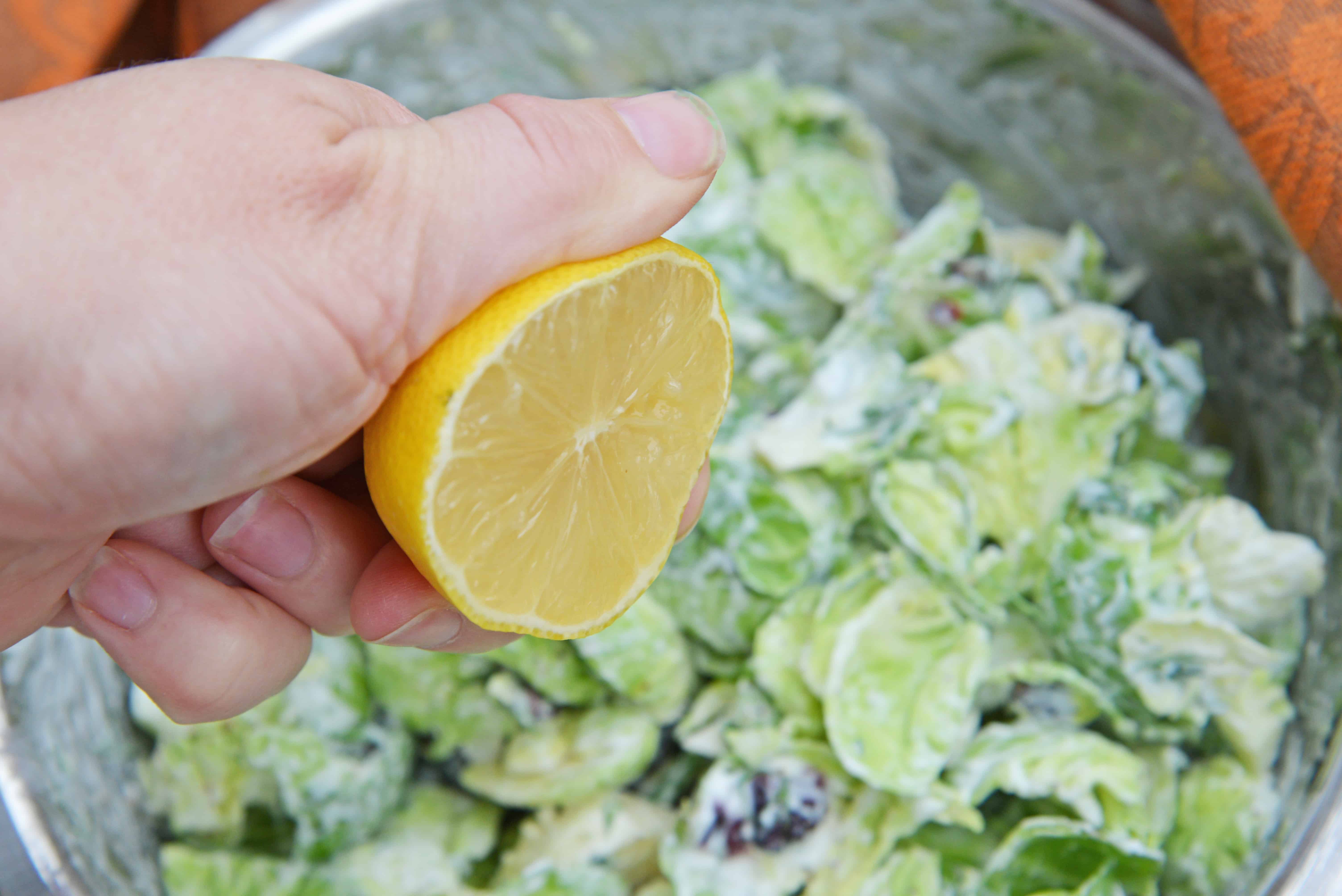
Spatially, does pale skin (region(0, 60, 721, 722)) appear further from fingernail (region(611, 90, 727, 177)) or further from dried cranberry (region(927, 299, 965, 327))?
dried cranberry (region(927, 299, 965, 327))

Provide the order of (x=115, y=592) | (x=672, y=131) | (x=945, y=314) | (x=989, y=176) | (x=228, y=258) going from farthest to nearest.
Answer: (x=989, y=176) < (x=945, y=314) < (x=115, y=592) < (x=672, y=131) < (x=228, y=258)

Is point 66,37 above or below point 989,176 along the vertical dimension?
above

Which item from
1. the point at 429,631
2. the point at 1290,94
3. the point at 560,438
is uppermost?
the point at 1290,94

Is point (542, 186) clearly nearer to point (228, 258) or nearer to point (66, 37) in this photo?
point (228, 258)

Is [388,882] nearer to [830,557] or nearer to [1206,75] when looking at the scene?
[830,557]

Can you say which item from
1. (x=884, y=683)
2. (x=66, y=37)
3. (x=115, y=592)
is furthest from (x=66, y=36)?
(x=884, y=683)

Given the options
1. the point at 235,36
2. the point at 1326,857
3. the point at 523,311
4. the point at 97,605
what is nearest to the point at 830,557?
the point at 1326,857
